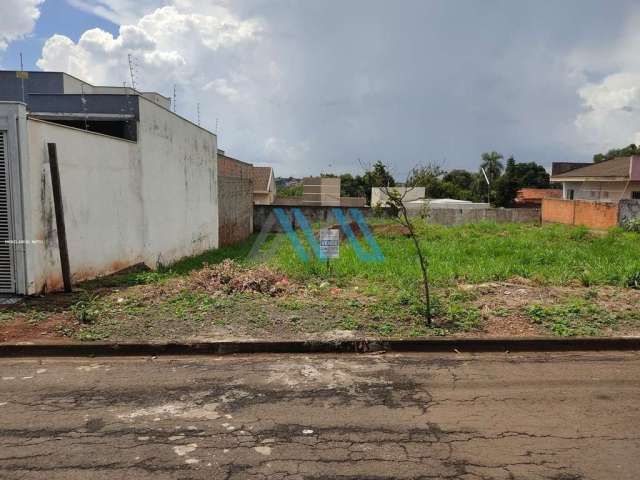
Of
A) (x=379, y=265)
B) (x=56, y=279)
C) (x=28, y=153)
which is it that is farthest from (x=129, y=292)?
(x=379, y=265)

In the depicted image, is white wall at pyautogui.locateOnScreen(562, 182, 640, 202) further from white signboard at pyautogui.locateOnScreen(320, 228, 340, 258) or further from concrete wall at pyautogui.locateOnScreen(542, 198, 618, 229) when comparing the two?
white signboard at pyautogui.locateOnScreen(320, 228, 340, 258)

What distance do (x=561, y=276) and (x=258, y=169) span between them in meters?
36.4

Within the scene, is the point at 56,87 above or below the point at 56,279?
above

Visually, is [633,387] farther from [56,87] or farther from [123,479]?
[56,87]

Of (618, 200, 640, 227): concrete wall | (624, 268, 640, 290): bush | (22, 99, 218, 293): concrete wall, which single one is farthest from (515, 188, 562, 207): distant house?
(624, 268, 640, 290): bush

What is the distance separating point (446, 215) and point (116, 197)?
2378 centimetres

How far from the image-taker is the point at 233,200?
24.4 metres

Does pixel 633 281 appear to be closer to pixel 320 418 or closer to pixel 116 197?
pixel 320 418

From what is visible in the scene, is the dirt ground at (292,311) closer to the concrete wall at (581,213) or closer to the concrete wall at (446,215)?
the concrete wall at (581,213)

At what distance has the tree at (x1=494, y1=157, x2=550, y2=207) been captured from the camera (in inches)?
2235

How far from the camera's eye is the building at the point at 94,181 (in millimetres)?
8195

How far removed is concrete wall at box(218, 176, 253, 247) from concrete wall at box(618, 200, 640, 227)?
1746cm

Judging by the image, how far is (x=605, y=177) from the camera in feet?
105

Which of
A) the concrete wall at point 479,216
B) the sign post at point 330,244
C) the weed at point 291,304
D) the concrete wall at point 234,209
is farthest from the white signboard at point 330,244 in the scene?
the concrete wall at point 479,216
